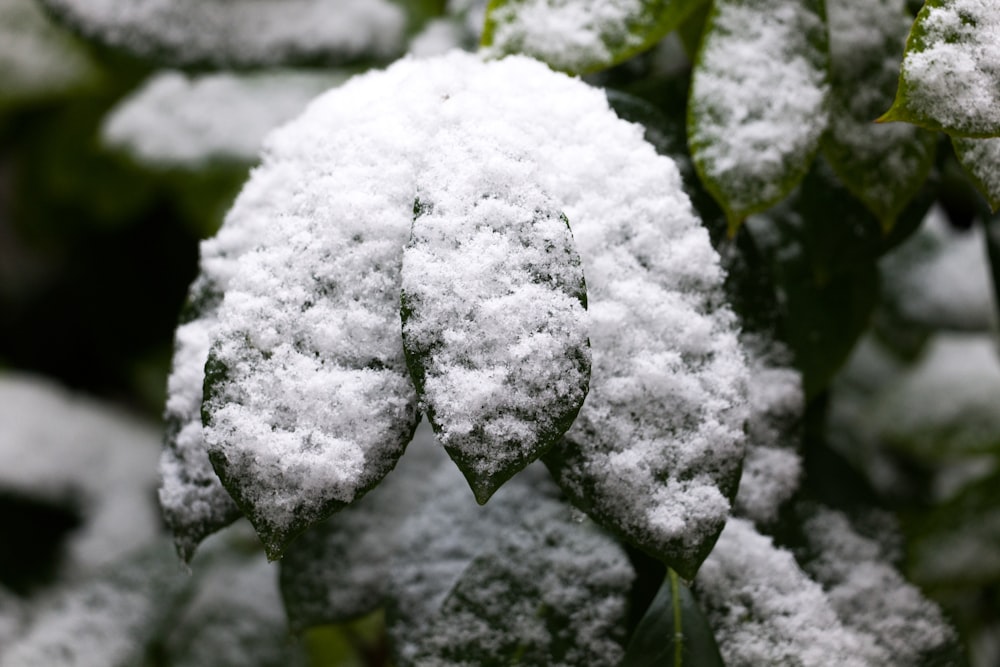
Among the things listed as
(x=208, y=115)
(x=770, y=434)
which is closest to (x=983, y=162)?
(x=770, y=434)

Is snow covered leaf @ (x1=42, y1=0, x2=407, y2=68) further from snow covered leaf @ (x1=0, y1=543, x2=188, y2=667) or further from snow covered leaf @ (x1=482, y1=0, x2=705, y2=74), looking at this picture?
snow covered leaf @ (x1=0, y1=543, x2=188, y2=667)

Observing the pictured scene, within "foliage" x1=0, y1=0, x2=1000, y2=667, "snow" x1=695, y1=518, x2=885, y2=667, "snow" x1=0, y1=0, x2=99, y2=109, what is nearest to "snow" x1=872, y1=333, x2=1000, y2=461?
"foliage" x1=0, y1=0, x2=1000, y2=667

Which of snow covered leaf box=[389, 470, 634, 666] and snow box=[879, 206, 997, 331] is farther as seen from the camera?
snow box=[879, 206, 997, 331]

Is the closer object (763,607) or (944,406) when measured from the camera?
(763,607)

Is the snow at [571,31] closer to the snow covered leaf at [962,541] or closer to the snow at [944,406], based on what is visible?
the snow covered leaf at [962,541]

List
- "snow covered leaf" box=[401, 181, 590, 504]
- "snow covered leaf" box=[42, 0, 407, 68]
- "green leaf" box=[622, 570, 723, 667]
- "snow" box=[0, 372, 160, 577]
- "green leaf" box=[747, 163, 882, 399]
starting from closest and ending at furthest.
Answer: "snow covered leaf" box=[401, 181, 590, 504]
"green leaf" box=[622, 570, 723, 667]
"green leaf" box=[747, 163, 882, 399]
"snow covered leaf" box=[42, 0, 407, 68]
"snow" box=[0, 372, 160, 577]

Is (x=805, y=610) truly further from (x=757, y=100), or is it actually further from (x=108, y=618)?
(x=108, y=618)

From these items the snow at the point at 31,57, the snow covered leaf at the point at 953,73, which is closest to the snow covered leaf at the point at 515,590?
the snow covered leaf at the point at 953,73
